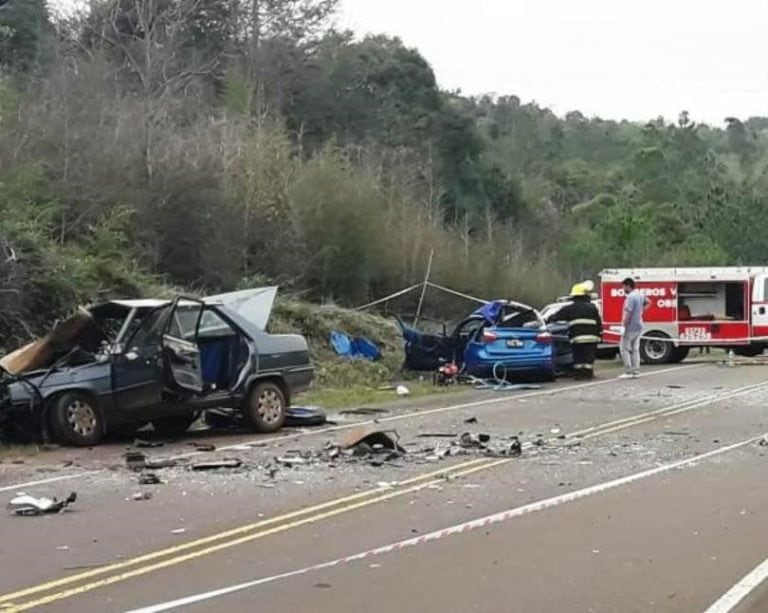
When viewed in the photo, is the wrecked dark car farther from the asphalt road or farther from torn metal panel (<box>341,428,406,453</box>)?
torn metal panel (<box>341,428,406,453</box>)

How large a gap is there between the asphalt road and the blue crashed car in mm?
7337

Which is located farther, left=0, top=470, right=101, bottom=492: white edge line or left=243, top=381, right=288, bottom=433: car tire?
left=243, top=381, right=288, bottom=433: car tire

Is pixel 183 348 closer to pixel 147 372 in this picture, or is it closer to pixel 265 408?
pixel 147 372

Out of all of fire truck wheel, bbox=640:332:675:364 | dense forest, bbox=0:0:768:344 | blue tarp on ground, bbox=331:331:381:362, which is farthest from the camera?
fire truck wheel, bbox=640:332:675:364

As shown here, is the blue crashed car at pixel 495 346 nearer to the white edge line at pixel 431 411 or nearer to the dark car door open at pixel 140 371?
the white edge line at pixel 431 411

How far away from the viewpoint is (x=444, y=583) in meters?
7.10

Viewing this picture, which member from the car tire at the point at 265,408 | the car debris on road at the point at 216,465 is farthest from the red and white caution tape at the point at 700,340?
the car debris on road at the point at 216,465

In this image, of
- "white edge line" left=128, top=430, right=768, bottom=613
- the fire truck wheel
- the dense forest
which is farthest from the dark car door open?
the fire truck wheel

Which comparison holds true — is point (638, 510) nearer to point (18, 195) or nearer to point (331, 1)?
point (18, 195)

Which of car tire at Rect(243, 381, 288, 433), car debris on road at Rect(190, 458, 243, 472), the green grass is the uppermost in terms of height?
car tire at Rect(243, 381, 288, 433)

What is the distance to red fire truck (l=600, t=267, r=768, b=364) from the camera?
30281mm

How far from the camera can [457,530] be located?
28.5 feet

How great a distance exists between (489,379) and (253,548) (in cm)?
1426

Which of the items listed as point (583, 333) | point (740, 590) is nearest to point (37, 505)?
point (740, 590)
